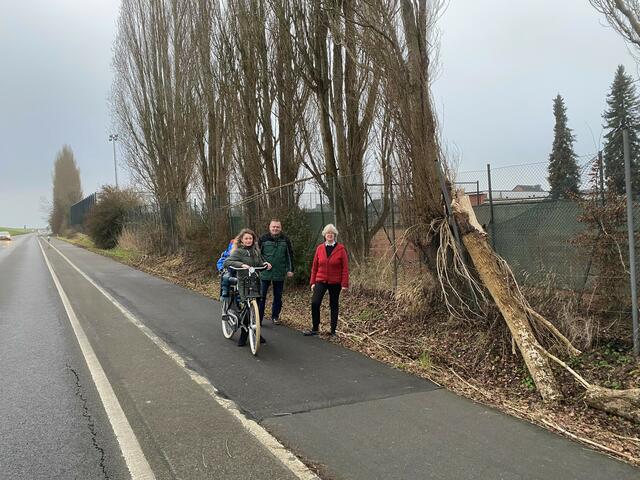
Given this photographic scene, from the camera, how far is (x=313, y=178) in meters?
12.5

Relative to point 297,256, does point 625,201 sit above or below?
above

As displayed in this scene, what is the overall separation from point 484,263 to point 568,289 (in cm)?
106

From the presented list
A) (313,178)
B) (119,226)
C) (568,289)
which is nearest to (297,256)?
(313,178)

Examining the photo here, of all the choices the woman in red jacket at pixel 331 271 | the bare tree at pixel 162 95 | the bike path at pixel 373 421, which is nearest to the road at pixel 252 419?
the bike path at pixel 373 421

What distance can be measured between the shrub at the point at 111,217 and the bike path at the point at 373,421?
3080 cm

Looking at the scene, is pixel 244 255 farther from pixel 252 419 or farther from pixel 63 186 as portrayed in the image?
pixel 63 186

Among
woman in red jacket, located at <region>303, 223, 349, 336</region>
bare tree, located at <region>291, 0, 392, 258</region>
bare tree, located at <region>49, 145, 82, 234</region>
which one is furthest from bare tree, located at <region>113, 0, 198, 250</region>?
bare tree, located at <region>49, 145, 82, 234</region>

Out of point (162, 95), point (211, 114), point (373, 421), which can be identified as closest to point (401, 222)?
point (373, 421)

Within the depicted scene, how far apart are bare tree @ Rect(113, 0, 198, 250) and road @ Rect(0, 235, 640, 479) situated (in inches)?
584

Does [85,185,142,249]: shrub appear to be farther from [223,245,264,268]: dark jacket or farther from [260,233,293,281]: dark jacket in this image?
[223,245,264,268]: dark jacket

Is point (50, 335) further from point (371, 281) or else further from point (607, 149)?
point (607, 149)

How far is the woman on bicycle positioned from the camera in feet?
24.5

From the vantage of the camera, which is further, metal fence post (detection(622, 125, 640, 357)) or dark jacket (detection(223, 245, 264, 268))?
dark jacket (detection(223, 245, 264, 268))

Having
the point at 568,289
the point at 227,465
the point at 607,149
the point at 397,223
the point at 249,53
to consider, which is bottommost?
the point at 227,465
